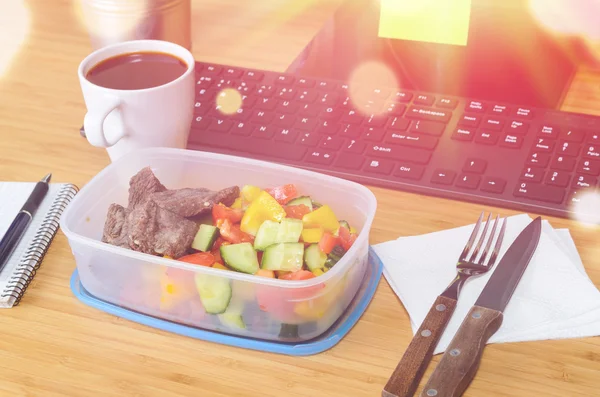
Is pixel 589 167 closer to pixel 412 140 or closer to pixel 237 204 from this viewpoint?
pixel 412 140

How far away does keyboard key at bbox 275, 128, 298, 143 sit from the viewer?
1047 millimetres

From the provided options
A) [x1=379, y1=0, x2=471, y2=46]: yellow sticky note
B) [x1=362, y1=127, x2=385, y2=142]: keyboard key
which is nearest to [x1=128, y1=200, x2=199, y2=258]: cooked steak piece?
[x1=362, y1=127, x2=385, y2=142]: keyboard key

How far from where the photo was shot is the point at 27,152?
1087mm

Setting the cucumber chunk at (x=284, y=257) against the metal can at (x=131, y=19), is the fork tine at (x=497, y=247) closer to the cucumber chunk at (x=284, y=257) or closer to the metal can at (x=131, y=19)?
the cucumber chunk at (x=284, y=257)

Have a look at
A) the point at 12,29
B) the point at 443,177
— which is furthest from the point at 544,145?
the point at 12,29

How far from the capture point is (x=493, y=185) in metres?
0.95

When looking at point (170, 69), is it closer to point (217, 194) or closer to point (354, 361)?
point (217, 194)

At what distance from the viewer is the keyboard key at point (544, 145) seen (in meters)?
0.99

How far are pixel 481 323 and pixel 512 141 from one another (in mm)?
347

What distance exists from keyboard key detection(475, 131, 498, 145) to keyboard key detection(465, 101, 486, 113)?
0.05 metres

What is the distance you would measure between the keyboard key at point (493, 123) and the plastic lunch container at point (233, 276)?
278mm

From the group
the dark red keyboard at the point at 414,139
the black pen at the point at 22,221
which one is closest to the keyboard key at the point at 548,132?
the dark red keyboard at the point at 414,139

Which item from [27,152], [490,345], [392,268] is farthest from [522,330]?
[27,152]

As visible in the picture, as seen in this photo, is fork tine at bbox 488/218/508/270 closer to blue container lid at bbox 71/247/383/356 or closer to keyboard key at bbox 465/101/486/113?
blue container lid at bbox 71/247/383/356
